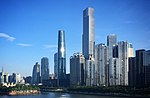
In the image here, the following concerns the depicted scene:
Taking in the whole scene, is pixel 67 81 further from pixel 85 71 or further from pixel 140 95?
pixel 140 95

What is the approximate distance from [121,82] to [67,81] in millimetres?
→ 20405

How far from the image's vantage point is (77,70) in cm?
6006

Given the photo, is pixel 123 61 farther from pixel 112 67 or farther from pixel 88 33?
pixel 88 33

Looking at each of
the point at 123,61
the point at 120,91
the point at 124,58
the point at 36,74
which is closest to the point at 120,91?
the point at 120,91

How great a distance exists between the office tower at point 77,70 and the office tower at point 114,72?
808cm

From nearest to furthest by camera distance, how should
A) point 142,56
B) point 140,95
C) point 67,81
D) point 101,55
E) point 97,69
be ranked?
point 140,95 < point 142,56 < point 97,69 < point 101,55 < point 67,81

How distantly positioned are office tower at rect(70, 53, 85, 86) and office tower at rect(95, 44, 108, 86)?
3232 mm

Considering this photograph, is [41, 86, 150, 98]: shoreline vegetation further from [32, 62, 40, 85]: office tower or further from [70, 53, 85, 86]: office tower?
[32, 62, 40, 85]: office tower

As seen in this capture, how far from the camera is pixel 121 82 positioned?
49.5 meters

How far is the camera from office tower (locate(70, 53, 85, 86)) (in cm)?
5822

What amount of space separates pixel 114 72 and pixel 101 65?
6384mm

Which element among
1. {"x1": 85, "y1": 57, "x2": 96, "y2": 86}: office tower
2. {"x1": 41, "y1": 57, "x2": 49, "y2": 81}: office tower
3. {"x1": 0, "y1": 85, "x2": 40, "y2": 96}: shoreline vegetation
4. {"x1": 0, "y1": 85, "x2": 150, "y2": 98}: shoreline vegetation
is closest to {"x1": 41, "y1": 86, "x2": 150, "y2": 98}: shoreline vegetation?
{"x1": 0, "y1": 85, "x2": 150, "y2": 98}: shoreline vegetation

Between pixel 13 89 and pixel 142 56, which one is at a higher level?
pixel 142 56

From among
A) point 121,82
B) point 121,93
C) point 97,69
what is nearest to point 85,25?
point 97,69
